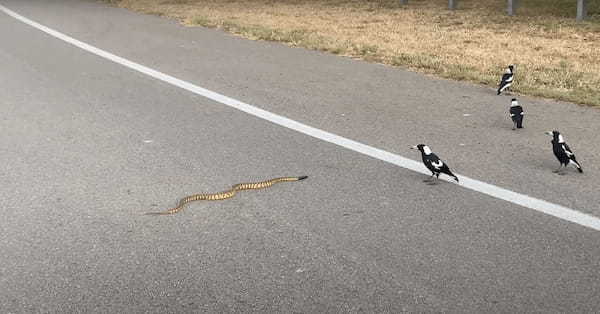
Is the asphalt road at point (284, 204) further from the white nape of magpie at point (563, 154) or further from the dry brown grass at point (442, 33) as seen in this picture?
the dry brown grass at point (442, 33)

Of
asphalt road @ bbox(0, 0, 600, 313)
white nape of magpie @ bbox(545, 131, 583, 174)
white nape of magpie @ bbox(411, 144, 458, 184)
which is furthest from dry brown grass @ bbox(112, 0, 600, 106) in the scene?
white nape of magpie @ bbox(411, 144, 458, 184)

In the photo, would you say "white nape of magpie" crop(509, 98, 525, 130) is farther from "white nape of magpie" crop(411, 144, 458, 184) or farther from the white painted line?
"white nape of magpie" crop(411, 144, 458, 184)

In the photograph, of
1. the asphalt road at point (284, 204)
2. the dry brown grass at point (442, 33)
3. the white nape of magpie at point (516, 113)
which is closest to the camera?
the asphalt road at point (284, 204)

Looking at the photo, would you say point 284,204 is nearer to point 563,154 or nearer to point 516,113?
point 563,154

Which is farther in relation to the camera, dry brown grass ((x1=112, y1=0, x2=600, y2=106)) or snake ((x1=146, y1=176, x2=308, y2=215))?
dry brown grass ((x1=112, y1=0, x2=600, y2=106))

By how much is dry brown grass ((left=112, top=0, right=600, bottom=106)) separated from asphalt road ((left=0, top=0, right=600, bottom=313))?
46.9 inches

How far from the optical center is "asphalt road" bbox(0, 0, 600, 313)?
4020 millimetres

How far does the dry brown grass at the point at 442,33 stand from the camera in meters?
10.6

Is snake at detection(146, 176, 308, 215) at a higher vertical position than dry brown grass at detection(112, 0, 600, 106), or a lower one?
lower

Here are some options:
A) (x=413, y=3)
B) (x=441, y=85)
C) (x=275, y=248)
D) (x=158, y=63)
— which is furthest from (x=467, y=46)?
(x=275, y=248)

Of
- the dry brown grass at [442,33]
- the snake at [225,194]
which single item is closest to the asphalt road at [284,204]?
the snake at [225,194]

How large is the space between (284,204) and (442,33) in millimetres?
10668

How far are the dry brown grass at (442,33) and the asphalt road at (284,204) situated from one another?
119cm

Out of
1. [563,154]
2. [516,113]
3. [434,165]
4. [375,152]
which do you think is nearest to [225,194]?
[434,165]
